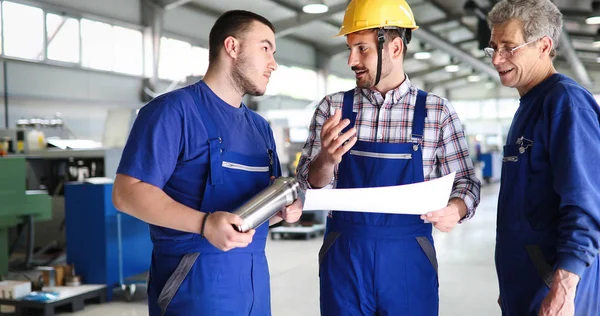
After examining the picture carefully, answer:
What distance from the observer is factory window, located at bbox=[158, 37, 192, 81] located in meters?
13.6

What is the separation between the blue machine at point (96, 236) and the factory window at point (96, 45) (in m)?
6.71

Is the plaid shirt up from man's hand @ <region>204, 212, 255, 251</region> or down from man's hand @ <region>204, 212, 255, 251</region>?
up

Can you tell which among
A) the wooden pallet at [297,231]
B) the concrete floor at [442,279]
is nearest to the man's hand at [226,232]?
the concrete floor at [442,279]

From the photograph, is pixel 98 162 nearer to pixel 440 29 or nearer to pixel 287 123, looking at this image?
pixel 287 123

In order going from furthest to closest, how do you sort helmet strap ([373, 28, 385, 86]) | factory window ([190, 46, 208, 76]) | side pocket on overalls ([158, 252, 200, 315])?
factory window ([190, 46, 208, 76]), helmet strap ([373, 28, 385, 86]), side pocket on overalls ([158, 252, 200, 315])

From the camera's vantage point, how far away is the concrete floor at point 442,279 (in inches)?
202

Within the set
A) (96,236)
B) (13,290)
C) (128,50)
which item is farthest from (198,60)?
(13,290)

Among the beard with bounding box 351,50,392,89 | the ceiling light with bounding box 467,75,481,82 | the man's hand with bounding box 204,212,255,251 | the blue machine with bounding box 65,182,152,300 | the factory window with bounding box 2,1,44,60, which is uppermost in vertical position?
the ceiling light with bounding box 467,75,481,82

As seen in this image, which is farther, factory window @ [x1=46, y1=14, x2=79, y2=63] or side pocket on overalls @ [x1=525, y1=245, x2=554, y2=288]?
factory window @ [x1=46, y1=14, x2=79, y2=63]

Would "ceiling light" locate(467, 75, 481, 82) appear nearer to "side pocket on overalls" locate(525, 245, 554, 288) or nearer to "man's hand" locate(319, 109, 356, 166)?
"side pocket on overalls" locate(525, 245, 554, 288)

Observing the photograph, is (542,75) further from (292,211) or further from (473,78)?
(473,78)

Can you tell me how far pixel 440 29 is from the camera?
19.4 metres

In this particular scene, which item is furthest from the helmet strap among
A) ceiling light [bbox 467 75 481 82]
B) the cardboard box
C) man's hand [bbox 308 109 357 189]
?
ceiling light [bbox 467 75 481 82]

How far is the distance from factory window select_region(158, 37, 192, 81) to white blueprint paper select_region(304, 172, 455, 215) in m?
12.1
